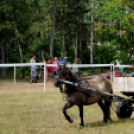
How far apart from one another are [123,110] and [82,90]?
1.69 metres

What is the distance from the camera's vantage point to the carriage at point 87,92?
33.8 feet

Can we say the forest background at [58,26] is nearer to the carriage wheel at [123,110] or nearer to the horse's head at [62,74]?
the carriage wheel at [123,110]

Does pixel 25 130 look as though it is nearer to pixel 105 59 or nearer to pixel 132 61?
pixel 132 61

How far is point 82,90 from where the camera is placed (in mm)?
10625

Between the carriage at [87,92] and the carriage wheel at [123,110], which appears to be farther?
the carriage wheel at [123,110]

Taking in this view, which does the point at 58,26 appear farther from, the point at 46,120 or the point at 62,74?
the point at 62,74

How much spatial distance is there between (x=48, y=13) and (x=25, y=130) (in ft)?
106

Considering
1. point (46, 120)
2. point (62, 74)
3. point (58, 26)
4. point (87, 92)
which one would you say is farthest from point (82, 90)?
point (58, 26)

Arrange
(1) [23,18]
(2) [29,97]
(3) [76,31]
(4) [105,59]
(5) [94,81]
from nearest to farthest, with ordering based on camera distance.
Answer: (5) [94,81], (2) [29,97], (1) [23,18], (3) [76,31], (4) [105,59]

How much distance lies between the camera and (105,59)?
166ft

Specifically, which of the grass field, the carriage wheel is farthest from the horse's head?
the carriage wheel

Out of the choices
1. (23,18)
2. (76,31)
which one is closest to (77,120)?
(23,18)

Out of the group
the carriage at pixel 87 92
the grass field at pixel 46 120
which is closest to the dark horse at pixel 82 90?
the carriage at pixel 87 92

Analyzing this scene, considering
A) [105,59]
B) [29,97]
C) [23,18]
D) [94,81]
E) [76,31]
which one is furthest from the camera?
[105,59]
